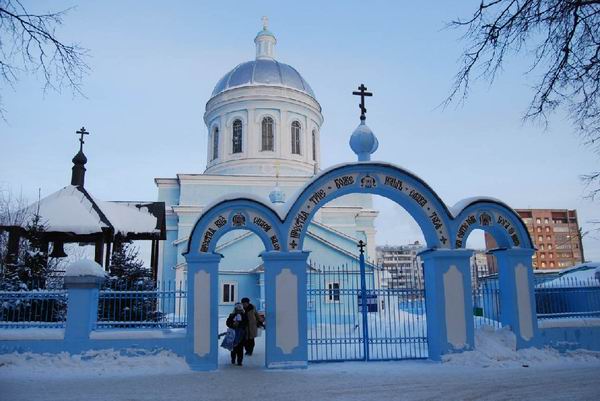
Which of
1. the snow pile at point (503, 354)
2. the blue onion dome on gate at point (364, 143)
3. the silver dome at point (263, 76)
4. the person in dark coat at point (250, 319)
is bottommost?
the snow pile at point (503, 354)

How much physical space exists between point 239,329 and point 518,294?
18.9 feet

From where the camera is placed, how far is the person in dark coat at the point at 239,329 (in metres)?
9.83

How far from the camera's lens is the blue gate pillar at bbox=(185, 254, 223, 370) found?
951 centimetres

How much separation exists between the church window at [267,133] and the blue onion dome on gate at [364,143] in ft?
55.0

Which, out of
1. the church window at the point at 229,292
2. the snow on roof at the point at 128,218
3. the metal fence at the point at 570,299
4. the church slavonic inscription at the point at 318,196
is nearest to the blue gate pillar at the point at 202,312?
the church slavonic inscription at the point at 318,196

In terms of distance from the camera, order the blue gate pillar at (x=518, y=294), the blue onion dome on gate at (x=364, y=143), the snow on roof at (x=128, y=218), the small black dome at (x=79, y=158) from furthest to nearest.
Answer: the small black dome at (x=79, y=158), the snow on roof at (x=128, y=218), the blue onion dome on gate at (x=364, y=143), the blue gate pillar at (x=518, y=294)

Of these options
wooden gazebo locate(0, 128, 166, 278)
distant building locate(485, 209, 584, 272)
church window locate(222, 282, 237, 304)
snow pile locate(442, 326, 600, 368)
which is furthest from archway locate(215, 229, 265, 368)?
A: distant building locate(485, 209, 584, 272)

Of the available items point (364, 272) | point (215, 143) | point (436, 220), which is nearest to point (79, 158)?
point (364, 272)

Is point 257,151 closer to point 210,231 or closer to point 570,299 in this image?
point 210,231

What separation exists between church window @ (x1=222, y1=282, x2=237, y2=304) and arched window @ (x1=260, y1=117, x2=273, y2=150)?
8.90 metres

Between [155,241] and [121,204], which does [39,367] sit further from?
[121,204]

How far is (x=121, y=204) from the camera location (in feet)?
55.8

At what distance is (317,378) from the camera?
8.52 m

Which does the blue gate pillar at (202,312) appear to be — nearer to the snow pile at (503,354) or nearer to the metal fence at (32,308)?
the metal fence at (32,308)
